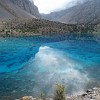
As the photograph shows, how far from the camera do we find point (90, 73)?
206 ft

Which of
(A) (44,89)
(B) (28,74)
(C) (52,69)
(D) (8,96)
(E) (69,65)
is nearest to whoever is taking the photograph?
(D) (8,96)

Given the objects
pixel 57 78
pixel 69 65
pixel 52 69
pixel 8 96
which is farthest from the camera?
pixel 69 65

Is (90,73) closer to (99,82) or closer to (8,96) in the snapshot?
(99,82)

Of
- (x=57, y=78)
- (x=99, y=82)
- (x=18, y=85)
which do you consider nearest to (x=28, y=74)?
(x=57, y=78)

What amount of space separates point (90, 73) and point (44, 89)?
757 inches

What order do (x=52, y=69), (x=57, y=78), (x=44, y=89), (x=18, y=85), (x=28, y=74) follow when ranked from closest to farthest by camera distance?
(x=44, y=89) → (x=18, y=85) → (x=57, y=78) → (x=28, y=74) → (x=52, y=69)

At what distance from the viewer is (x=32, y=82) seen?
52625 millimetres

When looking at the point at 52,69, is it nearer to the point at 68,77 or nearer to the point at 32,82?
the point at 68,77

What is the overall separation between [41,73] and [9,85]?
14.7 metres

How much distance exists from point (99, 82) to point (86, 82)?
256 cm

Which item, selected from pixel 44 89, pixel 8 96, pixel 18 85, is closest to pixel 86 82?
pixel 44 89

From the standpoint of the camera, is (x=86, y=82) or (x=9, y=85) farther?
(x=86, y=82)

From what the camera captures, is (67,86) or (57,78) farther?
(57,78)

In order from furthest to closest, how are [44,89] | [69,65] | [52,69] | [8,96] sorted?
[69,65]
[52,69]
[44,89]
[8,96]
